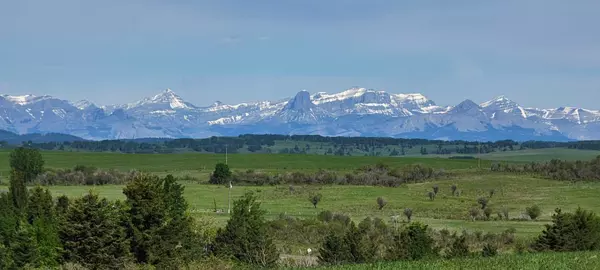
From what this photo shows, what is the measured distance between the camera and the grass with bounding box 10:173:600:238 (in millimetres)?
77750

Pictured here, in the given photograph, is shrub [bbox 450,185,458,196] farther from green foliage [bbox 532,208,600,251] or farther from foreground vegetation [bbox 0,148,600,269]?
green foliage [bbox 532,208,600,251]

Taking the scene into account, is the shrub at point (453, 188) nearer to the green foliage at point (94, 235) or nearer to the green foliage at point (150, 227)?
the green foliage at point (150, 227)

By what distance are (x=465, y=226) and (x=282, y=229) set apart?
782 inches

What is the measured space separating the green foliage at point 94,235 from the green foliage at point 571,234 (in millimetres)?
24478

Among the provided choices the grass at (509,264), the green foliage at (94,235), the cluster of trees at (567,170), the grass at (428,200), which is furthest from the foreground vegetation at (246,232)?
the cluster of trees at (567,170)

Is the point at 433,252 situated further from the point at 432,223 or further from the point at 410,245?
the point at 432,223

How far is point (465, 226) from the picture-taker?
7081 centimetres

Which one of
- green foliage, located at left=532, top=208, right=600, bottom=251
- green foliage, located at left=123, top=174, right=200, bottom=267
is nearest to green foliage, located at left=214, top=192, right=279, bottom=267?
green foliage, located at left=123, top=174, right=200, bottom=267

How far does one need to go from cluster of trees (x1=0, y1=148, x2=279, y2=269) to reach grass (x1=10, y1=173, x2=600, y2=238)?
932 inches

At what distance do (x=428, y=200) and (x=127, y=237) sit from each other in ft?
220

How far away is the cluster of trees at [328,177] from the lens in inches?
5133

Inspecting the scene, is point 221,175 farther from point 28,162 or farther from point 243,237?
point 243,237

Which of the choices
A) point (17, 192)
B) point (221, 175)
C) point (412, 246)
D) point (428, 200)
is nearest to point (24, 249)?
point (17, 192)

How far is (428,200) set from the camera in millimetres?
101625
